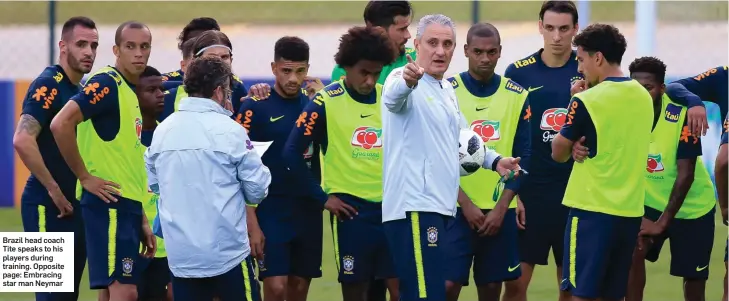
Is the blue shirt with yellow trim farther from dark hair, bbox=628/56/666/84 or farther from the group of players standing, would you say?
dark hair, bbox=628/56/666/84

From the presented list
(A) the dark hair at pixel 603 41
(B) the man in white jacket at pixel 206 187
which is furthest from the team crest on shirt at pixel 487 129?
(B) the man in white jacket at pixel 206 187

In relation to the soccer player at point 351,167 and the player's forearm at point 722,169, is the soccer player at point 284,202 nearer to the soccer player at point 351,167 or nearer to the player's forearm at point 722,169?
the soccer player at point 351,167

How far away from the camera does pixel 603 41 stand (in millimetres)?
7145

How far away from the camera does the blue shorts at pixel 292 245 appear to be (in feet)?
26.9

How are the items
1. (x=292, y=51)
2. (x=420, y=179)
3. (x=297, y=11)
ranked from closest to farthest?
(x=420, y=179), (x=292, y=51), (x=297, y=11)

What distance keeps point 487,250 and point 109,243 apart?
2295 millimetres

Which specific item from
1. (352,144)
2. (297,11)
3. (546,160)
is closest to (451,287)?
(352,144)

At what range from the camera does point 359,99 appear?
26.3 ft

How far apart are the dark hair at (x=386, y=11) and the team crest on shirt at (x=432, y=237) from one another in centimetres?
260

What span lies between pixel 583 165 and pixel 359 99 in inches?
60.9

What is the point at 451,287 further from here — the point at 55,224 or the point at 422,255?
the point at 55,224

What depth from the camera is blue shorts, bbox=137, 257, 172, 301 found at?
8047mm

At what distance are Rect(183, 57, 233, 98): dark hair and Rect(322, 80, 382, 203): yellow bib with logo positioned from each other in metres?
1.68

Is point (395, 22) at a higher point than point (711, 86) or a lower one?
higher
